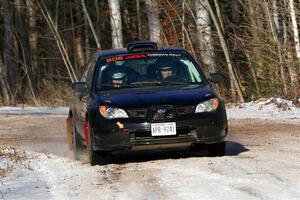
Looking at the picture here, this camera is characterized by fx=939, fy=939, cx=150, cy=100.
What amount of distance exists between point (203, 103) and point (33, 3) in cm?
3407

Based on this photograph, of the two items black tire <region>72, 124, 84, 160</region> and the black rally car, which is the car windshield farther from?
black tire <region>72, 124, 84, 160</region>

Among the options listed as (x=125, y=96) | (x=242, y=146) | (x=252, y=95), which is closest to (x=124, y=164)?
(x=125, y=96)

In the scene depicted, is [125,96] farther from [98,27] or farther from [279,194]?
[98,27]

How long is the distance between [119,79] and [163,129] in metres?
1.54

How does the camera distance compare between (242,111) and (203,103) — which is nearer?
(203,103)

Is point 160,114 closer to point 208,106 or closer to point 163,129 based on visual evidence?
point 163,129

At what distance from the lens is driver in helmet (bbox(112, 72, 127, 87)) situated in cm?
1251

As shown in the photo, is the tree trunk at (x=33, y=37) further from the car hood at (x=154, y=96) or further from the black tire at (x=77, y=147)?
the car hood at (x=154, y=96)

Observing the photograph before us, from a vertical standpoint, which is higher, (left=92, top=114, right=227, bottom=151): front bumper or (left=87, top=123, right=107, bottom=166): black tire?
(left=92, top=114, right=227, bottom=151): front bumper

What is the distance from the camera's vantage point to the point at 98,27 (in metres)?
44.8

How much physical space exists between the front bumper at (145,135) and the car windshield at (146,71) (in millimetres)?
1159

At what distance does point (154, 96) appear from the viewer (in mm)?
11586

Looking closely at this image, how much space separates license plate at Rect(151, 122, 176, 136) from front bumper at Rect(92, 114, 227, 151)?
42 mm

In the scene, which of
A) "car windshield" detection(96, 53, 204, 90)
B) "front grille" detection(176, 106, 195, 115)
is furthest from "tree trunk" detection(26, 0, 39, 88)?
"front grille" detection(176, 106, 195, 115)
